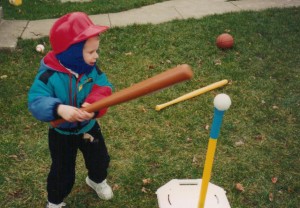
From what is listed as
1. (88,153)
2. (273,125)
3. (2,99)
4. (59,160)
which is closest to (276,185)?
(273,125)

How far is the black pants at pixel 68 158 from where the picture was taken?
253cm

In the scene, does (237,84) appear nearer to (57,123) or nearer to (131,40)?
(131,40)

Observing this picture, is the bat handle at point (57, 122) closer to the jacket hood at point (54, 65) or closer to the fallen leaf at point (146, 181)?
the jacket hood at point (54, 65)

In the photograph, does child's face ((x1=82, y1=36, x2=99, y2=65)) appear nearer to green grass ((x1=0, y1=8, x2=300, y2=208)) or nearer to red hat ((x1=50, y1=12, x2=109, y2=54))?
red hat ((x1=50, y1=12, x2=109, y2=54))

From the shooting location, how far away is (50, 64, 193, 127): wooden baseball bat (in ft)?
5.83

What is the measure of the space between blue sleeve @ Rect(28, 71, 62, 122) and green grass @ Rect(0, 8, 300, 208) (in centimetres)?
111

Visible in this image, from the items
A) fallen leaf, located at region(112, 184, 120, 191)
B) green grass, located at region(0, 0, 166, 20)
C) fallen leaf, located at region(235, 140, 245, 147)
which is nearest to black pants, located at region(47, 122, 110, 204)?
fallen leaf, located at region(112, 184, 120, 191)

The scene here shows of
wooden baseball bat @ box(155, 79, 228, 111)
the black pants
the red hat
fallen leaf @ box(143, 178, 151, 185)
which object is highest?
the red hat

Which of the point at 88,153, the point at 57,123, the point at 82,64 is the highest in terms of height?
the point at 82,64

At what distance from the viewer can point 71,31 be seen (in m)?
2.16

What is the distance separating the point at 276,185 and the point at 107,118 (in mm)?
1795

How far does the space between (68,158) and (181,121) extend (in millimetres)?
1647

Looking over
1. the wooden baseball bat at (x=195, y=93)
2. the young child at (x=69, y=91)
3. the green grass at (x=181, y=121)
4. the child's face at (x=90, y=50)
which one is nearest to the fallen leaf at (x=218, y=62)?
the green grass at (x=181, y=121)

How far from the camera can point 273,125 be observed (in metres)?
3.94
